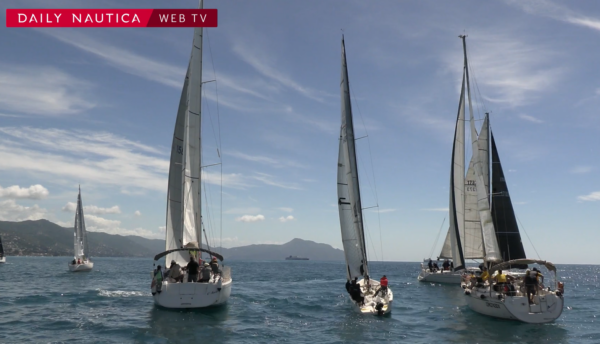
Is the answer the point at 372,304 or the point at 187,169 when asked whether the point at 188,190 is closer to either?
the point at 187,169

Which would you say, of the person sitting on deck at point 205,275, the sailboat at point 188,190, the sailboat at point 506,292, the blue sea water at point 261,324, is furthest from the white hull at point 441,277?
the person sitting on deck at point 205,275

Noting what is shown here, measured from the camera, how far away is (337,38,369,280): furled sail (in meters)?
26.8

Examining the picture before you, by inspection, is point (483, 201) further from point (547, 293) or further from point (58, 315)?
point (58, 315)

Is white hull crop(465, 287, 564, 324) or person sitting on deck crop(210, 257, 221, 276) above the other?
person sitting on deck crop(210, 257, 221, 276)

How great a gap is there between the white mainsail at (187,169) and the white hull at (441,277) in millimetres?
26465

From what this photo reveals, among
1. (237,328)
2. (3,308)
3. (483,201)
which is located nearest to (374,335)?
(237,328)

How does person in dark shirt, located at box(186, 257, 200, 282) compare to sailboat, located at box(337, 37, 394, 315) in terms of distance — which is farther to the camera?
sailboat, located at box(337, 37, 394, 315)

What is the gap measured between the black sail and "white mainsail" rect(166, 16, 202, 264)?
22.7 metres

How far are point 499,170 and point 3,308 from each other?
3473cm

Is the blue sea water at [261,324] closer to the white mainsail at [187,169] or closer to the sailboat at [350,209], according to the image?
the sailboat at [350,209]

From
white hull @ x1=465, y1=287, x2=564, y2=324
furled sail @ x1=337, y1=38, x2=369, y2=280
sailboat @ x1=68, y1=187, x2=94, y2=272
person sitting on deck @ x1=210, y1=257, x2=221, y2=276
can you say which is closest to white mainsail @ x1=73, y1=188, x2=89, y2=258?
sailboat @ x1=68, y1=187, x2=94, y2=272

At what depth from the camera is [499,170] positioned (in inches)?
Result: 1467

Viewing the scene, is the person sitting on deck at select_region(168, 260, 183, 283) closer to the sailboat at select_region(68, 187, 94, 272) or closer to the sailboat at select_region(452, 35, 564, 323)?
the sailboat at select_region(452, 35, 564, 323)

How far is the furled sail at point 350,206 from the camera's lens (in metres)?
26.8
